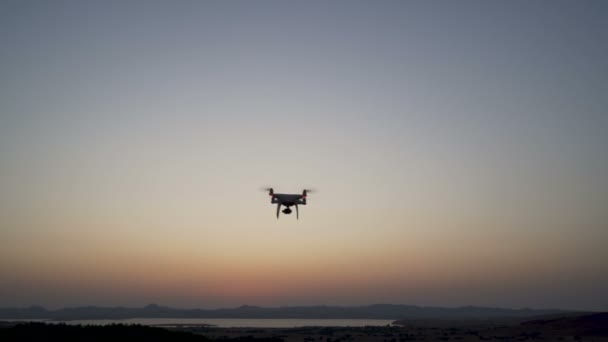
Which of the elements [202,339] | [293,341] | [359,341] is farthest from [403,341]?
[202,339]

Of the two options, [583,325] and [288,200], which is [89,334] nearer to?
[288,200]

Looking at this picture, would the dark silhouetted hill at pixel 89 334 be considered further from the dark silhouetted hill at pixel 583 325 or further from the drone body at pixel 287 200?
the dark silhouetted hill at pixel 583 325

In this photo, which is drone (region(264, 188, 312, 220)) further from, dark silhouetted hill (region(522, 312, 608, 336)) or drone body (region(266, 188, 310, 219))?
dark silhouetted hill (region(522, 312, 608, 336))

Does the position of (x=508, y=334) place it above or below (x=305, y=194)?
below

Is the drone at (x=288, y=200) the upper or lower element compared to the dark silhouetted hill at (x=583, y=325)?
upper

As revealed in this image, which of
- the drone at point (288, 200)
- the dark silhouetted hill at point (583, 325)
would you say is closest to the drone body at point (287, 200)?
the drone at point (288, 200)

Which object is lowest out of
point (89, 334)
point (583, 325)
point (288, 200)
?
point (89, 334)

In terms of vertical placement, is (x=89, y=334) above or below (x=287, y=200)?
below

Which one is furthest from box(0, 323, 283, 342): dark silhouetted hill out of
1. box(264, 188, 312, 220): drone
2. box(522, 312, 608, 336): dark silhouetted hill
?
box(522, 312, 608, 336): dark silhouetted hill

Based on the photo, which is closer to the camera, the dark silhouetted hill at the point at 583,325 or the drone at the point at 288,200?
the drone at the point at 288,200

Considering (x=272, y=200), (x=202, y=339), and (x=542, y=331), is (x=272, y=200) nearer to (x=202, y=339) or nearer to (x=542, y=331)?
(x=202, y=339)

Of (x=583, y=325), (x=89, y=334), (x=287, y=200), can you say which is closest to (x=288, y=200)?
(x=287, y=200)
